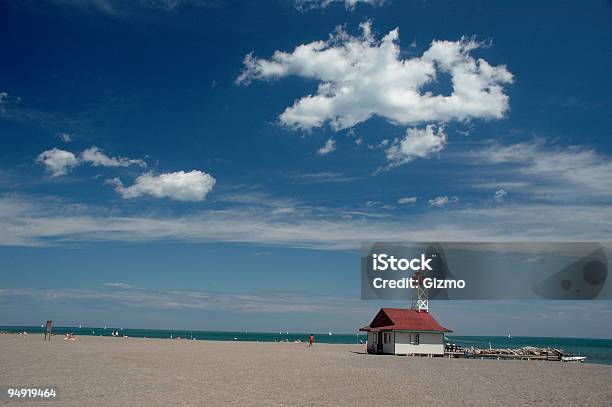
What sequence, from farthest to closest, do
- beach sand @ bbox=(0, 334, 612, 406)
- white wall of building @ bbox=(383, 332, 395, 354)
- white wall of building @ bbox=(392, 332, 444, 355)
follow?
1. white wall of building @ bbox=(383, 332, 395, 354)
2. white wall of building @ bbox=(392, 332, 444, 355)
3. beach sand @ bbox=(0, 334, 612, 406)

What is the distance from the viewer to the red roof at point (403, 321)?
42.2 metres

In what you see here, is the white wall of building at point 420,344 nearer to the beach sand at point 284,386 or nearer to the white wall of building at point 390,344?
the white wall of building at point 390,344

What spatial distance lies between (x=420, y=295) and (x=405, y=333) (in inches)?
234

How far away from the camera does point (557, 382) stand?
23.3 metres

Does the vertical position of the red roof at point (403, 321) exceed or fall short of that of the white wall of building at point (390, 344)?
it exceeds it

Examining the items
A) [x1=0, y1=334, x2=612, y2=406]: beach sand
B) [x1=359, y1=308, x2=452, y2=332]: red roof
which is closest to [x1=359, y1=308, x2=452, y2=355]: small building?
[x1=359, y1=308, x2=452, y2=332]: red roof

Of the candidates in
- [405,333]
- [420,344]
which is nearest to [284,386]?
[405,333]

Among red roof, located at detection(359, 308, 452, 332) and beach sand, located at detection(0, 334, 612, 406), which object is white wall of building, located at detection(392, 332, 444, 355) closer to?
red roof, located at detection(359, 308, 452, 332)

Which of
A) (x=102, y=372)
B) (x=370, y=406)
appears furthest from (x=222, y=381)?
(x=370, y=406)

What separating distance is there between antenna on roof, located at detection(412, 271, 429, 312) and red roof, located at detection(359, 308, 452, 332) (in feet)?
2.89

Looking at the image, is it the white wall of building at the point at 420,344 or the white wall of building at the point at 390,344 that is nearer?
the white wall of building at the point at 420,344

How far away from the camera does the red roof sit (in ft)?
138

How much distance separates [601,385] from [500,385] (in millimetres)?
4882

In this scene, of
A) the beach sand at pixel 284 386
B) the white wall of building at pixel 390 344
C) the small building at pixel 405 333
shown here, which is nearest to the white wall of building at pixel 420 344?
the small building at pixel 405 333
